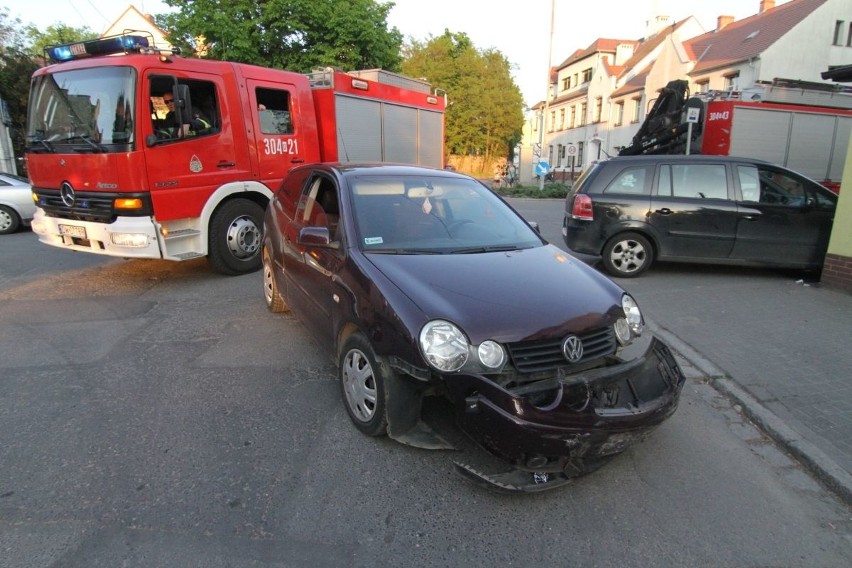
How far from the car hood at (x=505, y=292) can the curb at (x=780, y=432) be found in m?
1.44

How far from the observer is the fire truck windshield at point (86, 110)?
594cm

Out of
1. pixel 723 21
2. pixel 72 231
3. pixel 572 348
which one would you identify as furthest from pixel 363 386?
pixel 723 21

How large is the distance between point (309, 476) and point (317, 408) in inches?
31.4

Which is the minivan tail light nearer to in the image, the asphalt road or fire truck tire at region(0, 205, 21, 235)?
the asphalt road

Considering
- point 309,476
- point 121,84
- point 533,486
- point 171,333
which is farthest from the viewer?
point 121,84

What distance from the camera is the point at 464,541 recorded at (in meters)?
2.50

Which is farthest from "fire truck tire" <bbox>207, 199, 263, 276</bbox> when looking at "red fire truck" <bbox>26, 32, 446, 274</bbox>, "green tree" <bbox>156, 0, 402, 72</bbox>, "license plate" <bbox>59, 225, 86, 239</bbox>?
"green tree" <bbox>156, 0, 402, 72</bbox>

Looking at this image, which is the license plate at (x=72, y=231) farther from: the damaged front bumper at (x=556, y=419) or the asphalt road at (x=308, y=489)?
the damaged front bumper at (x=556, y=419)

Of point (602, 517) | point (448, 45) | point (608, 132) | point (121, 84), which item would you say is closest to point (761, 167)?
point (602, 517)

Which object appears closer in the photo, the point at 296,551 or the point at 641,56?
the point at 296,551

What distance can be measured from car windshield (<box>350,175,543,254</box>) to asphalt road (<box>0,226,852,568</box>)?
123 cm

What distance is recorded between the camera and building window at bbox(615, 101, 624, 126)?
3891cm

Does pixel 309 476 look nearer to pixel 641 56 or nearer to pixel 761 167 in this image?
pixel 761 167

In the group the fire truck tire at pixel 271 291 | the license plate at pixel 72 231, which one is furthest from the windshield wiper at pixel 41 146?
the fire truck tire at pixel 271 291
